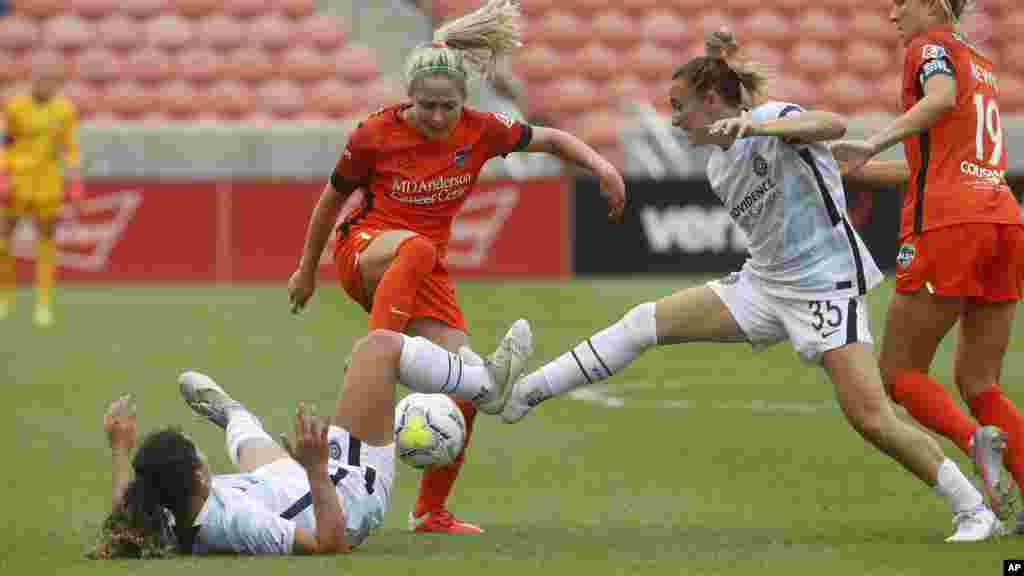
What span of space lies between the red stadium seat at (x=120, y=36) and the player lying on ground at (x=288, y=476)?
60.1ft

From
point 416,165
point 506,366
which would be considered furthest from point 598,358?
point 416,165

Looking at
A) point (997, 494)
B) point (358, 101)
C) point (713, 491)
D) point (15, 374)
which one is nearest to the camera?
point (997, 494)

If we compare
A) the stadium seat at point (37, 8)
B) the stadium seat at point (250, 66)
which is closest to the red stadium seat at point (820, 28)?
the stadium seat at point (250, 66)

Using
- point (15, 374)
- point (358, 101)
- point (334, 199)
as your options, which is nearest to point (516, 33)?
point (334, 199)

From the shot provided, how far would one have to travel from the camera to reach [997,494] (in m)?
6.63

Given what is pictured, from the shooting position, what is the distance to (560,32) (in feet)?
79.8

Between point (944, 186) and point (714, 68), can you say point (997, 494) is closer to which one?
point (944, 186)

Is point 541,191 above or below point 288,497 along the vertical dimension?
below

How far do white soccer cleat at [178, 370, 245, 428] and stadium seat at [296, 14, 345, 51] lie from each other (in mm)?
17444

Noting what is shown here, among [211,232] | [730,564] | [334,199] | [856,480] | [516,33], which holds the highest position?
[516,33]

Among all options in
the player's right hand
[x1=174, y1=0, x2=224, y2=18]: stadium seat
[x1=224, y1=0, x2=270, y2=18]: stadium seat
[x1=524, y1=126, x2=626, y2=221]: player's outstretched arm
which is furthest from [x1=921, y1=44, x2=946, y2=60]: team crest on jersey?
[x1=174, y1=0, x2=224, y2=18]: stadium seat

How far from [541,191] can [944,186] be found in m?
13.7

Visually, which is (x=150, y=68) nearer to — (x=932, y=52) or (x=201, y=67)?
(x=201, y=67)

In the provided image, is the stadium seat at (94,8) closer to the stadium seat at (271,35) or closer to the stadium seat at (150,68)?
the stadium seat at (150,68)
